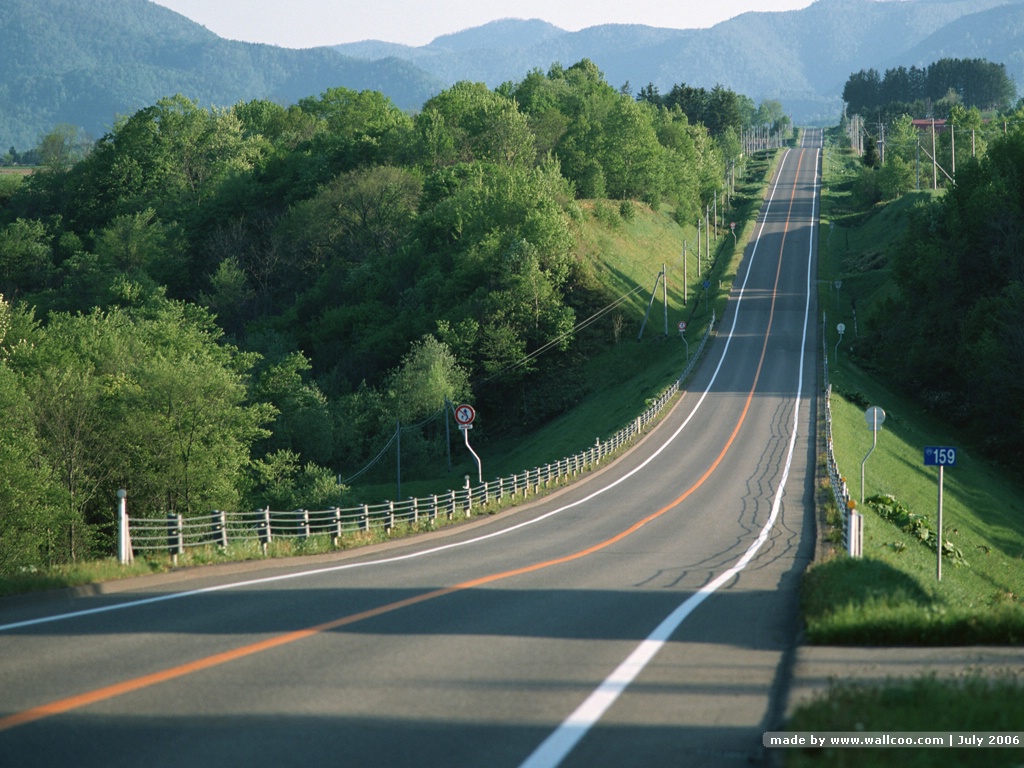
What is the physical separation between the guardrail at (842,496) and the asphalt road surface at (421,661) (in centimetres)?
115

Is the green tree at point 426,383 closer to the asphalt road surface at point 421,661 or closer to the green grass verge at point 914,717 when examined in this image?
the asphalt road surface at point 421,661

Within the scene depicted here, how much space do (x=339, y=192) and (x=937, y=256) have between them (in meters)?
53.5

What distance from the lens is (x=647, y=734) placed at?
7.60 metres

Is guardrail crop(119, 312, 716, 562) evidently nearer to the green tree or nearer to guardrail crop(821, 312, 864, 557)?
guardrail crop(821, 312, 864, 557)

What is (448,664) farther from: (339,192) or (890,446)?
(339,192)

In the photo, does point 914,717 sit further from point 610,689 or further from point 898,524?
point 898,524

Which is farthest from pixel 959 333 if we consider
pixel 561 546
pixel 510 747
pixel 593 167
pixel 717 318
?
pixel 510 747

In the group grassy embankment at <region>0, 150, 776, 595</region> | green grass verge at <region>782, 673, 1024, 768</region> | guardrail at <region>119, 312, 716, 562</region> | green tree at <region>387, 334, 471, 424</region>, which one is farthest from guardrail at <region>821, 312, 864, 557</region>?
green tree at <region>387, 334, 471, 424</region>

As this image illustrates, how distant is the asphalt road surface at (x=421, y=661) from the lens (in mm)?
7352

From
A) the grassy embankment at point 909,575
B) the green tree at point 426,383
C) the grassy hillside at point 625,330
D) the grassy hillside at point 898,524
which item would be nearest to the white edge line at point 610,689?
the grassy embankment at point 909,575

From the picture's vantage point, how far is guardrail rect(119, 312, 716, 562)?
62.1ft

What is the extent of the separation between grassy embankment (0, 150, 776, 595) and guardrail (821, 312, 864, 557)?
397 inches

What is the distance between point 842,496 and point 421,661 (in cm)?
2148

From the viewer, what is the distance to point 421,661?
32.7 feet
